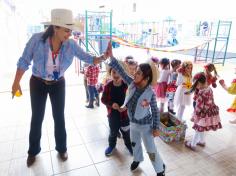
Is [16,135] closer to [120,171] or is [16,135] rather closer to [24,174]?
[24,174]

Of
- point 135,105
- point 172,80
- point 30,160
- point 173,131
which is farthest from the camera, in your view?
point 172,80

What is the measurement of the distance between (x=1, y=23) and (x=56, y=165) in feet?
21.8

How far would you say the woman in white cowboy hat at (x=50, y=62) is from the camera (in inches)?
61.5

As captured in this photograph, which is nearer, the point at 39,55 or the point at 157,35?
the point at 39,55

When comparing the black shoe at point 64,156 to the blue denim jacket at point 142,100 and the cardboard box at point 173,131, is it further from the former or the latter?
the cardboard box at point 173,131

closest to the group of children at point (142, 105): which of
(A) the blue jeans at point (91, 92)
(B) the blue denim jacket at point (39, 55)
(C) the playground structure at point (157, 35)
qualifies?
(B) the blue denim jacket at point (39, 55)

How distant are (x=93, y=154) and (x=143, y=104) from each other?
3.03 ft

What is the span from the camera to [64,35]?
1.56 metres

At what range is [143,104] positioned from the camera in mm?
1601

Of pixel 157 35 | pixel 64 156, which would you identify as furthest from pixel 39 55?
pixel 157 35

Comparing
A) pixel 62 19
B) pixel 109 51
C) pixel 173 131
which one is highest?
pixel 62 19

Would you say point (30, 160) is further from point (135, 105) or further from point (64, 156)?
point (135, 105)

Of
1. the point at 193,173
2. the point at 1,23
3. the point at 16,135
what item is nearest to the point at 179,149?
the point at 193,173

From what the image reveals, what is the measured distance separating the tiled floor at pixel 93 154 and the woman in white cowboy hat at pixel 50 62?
0.21m
